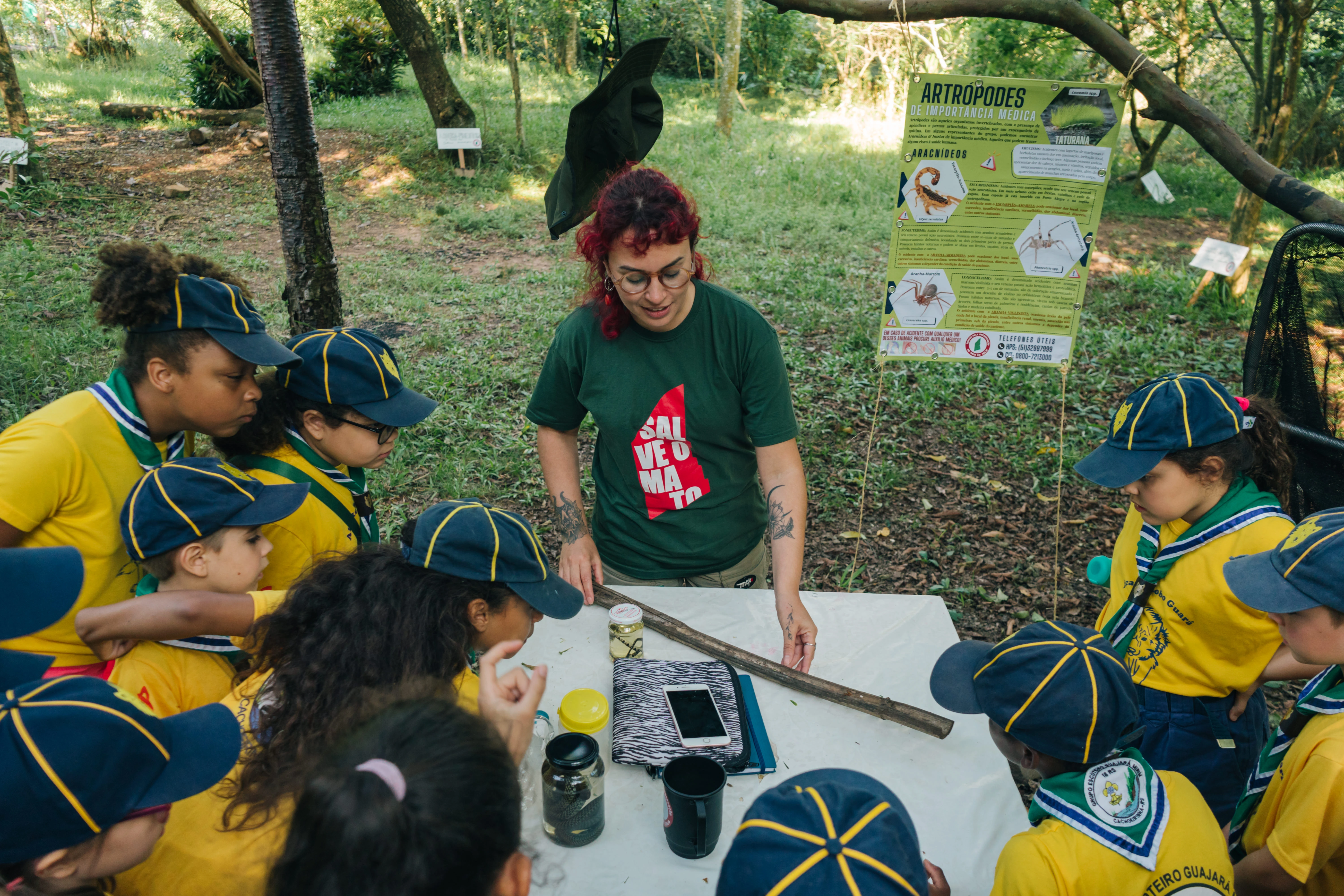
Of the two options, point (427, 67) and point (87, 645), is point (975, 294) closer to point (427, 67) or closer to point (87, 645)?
point (87, 645)

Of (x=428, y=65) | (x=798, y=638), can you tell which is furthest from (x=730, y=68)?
(x=798, y=638)

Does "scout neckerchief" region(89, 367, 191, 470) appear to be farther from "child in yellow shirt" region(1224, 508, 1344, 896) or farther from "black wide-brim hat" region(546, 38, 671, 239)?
"child in yellow shirt" region(1224, 508, 1344, 896)

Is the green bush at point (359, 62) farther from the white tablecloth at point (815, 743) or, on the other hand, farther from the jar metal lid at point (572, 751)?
the jar metal lid at point (572, 751)

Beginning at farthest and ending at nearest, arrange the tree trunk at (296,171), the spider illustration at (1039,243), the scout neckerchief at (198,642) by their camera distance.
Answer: the spider illustration at (1039,243), the tree trunk at (296,171), the scout neckerchief at (198,642)

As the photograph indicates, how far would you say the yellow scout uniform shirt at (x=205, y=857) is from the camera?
132 cm

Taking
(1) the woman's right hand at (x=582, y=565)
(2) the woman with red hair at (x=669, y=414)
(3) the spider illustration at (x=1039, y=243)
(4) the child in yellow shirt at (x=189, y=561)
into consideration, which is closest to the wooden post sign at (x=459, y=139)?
(3) the spider illustration at (x=1039, y=243)

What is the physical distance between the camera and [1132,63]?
266 centimetres

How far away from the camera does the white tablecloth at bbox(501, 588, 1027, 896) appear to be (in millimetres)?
1573

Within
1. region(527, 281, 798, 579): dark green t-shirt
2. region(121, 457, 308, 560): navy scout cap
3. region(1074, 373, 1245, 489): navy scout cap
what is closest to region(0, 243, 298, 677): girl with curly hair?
region(121, 457, 308, 560): navy scout cap

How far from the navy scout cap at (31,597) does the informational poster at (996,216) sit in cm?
272

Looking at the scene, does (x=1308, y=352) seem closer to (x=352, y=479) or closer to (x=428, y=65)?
(x=352, y=479)

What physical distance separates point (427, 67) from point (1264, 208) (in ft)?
37.2

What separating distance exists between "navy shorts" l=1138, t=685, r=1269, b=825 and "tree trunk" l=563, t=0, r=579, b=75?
16861mm

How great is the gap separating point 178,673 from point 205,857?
0.52m
